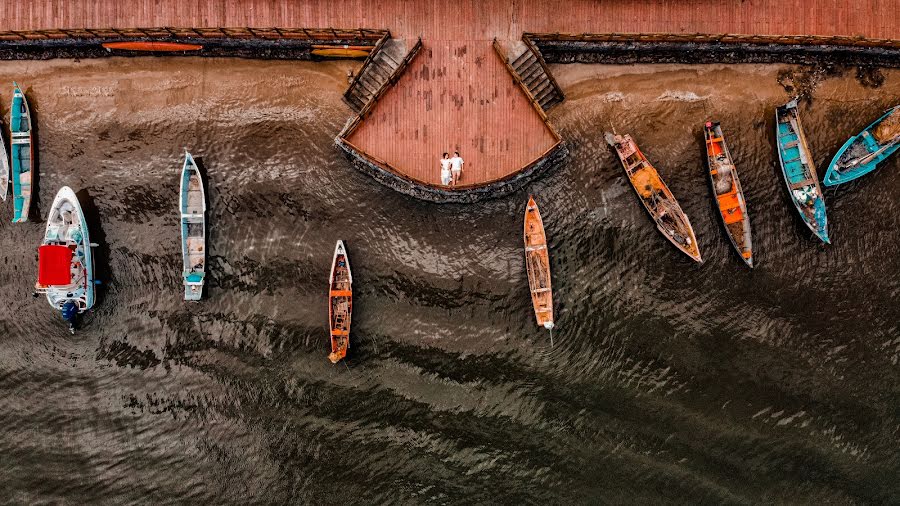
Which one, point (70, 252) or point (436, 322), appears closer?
point (70, 252)

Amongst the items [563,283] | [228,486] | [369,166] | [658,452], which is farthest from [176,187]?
[658,452]

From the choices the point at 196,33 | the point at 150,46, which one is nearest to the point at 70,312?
the point at 150,46

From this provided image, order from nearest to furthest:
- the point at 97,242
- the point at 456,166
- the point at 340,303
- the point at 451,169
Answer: the point at 456,166, the point at 451,169, the point at 340,303, the point at 97,242

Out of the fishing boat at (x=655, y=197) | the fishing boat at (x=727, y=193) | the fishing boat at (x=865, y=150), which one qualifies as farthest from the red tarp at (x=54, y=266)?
the fishing boat at (x=865, y=150)

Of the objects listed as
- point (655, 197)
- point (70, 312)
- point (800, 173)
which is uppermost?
point (800, 173)

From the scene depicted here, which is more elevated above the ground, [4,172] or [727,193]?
[4,172]

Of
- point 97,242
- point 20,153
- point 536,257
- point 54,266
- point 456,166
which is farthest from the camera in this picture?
point 97,242

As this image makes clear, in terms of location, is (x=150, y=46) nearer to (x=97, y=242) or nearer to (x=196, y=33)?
(x=196, y=33)

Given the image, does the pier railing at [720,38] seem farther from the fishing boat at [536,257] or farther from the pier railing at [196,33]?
the pier railing at [196,33]
